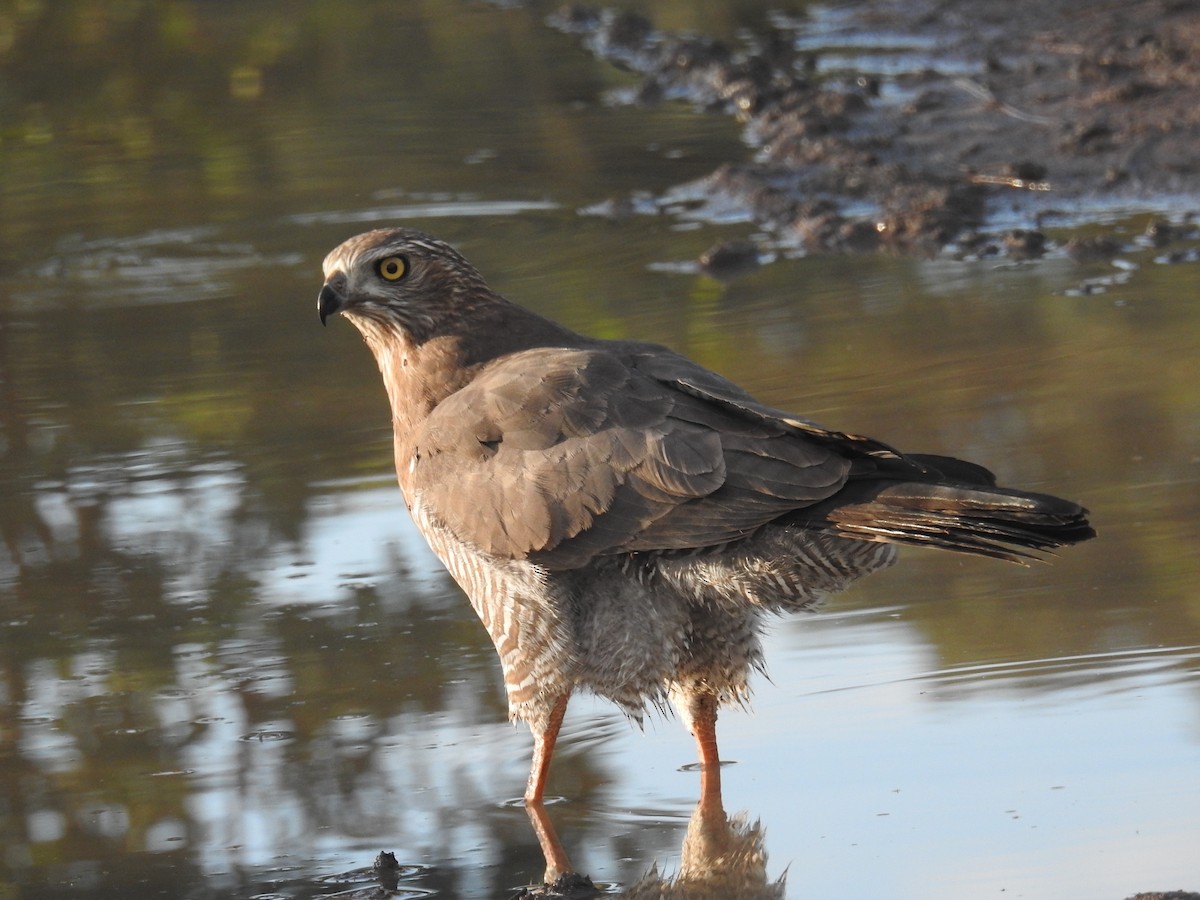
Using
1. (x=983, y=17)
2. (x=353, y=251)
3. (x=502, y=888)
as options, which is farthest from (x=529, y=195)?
(x=502, y=888)

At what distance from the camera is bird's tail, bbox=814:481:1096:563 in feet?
14.2

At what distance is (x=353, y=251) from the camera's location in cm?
571

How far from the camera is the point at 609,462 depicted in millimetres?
4941

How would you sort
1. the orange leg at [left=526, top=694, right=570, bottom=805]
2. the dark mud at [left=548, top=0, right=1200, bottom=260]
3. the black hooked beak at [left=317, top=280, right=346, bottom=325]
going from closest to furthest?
the orange leg at [left=526, top=694, right=570, bottom=805], the black hooked beak at [left=317, top=280, right=346, bottom=325], the dark mud at [left=548, top=0, right=1200, bottom=260]

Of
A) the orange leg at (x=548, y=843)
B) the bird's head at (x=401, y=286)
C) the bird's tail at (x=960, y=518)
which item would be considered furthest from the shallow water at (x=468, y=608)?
the bird's head at (x=401, y=286)

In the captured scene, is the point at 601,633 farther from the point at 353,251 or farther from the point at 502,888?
the point at 353,251

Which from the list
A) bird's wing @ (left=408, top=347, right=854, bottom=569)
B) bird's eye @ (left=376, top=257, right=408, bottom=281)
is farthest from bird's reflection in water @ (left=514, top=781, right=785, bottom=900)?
bird's eye @ (left=376, top=257, right=408, bottom=281)

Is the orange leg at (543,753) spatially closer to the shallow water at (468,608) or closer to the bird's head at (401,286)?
the shallow water at (468,608)

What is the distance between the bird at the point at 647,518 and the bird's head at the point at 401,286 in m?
0.33

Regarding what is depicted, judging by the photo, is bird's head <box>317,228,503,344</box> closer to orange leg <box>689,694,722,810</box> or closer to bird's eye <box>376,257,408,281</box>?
bird's eye <box>376,257,408,281</box>

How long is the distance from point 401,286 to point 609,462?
113cm

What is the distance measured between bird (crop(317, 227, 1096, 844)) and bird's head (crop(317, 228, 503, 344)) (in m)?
0.33

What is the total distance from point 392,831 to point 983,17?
11.7 meters

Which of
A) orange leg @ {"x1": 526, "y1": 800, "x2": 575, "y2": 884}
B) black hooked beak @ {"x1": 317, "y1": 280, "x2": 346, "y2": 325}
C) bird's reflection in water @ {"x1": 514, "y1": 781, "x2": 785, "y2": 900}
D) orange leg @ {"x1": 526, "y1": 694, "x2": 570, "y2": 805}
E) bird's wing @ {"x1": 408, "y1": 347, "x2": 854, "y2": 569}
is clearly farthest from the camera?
black hooked beak @ {"x1": 317, "y1": 280, "x2": 346, "y2": 325}
